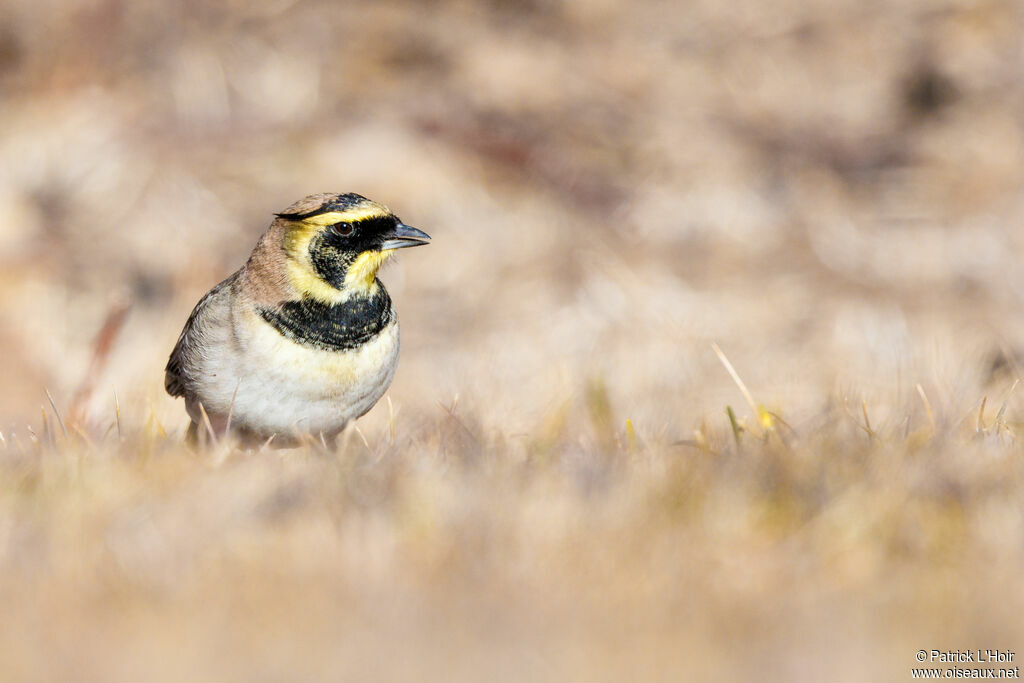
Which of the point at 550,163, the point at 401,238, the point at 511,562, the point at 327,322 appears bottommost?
the point at 511,562

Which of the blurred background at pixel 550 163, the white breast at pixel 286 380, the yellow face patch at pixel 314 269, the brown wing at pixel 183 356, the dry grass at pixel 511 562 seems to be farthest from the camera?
the blurred background at pixel 550 163

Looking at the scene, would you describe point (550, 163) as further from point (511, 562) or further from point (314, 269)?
point (511, 562)

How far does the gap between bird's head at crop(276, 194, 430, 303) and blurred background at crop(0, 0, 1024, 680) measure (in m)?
3.97

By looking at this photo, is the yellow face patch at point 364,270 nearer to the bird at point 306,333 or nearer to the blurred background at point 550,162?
the bird at point 306,333

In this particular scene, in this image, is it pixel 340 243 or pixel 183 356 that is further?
pixel 183 356

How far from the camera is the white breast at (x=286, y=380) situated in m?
3.86

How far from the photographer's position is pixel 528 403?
187 inches

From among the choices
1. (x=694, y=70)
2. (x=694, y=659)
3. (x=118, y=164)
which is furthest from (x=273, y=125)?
(x=694, y=659)

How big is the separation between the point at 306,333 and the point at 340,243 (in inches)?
12.4

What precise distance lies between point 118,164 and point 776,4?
4869mm

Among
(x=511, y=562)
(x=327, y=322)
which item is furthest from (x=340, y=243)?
(x=511, y=562)

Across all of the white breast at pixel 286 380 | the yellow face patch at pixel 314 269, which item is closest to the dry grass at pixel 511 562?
the white breast at pixel 286 380

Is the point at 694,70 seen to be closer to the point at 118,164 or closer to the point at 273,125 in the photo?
the point at 273,125

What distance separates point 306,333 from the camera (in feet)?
12.9
